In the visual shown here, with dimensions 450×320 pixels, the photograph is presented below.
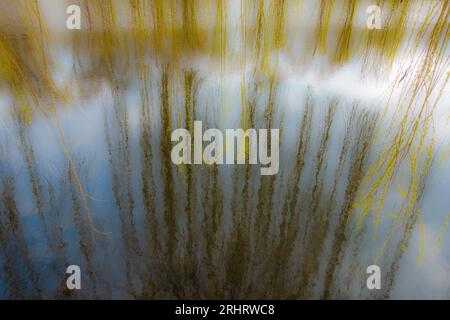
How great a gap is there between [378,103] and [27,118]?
302 cm

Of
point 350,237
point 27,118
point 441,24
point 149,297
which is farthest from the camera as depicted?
point 149,297

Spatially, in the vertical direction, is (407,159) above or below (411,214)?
above

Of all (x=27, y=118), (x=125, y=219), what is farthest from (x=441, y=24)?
(x=27, y=118)

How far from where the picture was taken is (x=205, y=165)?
2.96 metres

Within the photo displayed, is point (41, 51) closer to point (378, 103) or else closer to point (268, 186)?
point (268, 186)

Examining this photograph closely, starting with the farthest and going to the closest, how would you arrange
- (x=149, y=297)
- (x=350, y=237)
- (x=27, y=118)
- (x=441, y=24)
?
(x=149, y=297), (x=350, y=237), (x=27, y=118), (x=441, y=24)

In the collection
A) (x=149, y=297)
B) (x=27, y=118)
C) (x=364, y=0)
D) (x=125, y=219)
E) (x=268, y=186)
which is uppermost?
(x=364, y=0)

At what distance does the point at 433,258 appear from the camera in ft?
A: 9.53

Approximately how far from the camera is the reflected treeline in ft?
8.83

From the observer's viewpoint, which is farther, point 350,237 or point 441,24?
point 350,237

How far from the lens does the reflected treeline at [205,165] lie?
2691 mm

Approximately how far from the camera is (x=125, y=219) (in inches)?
118

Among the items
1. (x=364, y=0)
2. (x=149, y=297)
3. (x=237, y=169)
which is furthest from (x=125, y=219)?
(x=364, y=0)

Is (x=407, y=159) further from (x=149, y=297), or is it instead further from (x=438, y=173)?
(x=149, y=297)
